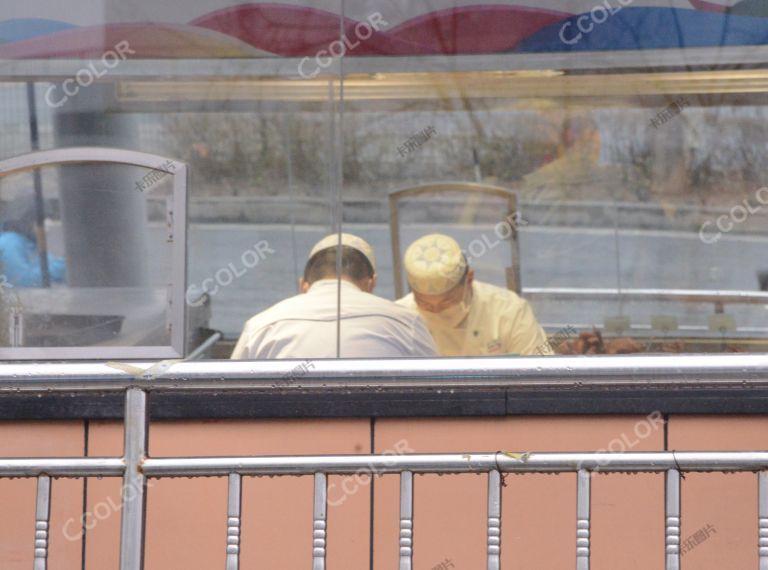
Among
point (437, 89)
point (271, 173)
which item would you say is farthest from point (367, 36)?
point (271, 173)

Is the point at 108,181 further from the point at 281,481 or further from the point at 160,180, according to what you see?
the point at 281,481

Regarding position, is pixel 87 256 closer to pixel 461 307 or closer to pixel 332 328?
pixel 332 328

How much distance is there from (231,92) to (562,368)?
5.83ft

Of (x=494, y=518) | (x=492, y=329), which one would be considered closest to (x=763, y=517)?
(x=494, y=518)

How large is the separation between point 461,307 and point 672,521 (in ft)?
4.71

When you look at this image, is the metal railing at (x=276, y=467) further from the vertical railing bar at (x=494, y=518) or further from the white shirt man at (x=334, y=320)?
the white shirt man at (x=334, y=320)

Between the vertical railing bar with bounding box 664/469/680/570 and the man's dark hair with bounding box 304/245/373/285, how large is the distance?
1.57 metres

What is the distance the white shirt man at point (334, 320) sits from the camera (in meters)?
4.02

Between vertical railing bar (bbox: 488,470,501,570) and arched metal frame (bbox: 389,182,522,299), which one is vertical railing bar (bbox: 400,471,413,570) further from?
arched metal frame (bbox: 389,182,522,299)

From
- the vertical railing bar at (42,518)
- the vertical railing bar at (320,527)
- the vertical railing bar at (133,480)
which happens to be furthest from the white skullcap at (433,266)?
the vertical railing bar at (42,518)

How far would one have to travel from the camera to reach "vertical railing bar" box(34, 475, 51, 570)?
2.86 metres

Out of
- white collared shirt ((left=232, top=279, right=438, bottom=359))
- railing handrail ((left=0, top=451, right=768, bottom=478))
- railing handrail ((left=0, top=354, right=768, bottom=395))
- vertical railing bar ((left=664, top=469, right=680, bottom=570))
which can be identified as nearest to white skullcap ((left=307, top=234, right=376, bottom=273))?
white collared shirt ((left=232, top=279, right=438, bottom=359))

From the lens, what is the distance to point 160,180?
4023 mm

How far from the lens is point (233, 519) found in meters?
2.81
